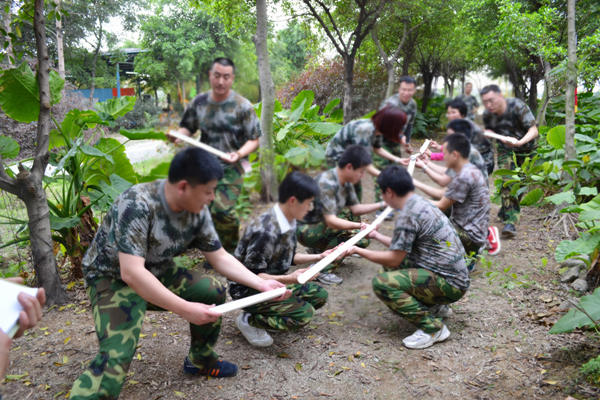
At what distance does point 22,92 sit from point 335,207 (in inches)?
103

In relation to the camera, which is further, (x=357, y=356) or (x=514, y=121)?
(x=514, y=121)

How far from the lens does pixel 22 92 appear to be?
3.26 m

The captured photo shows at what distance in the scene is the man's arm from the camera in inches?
74.4

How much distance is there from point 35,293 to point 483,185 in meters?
3.34

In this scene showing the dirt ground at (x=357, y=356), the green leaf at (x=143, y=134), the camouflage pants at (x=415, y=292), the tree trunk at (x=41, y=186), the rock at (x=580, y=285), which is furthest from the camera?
the green leaf at (x=143, y=134)

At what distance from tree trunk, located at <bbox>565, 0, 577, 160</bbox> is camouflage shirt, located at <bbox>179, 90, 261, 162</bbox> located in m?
2.97

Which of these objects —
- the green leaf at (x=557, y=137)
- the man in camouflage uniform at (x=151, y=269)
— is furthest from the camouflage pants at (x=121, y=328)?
the green leaf at (x=557, y=137)

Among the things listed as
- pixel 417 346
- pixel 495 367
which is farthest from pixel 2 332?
pixel 495 367

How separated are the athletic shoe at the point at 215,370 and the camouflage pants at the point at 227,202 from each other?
145 centimetres

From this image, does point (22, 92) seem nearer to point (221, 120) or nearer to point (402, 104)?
point (221, 120)

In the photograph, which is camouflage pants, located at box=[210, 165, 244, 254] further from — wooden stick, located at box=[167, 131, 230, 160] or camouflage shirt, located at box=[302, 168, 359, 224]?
camouflage shirt, located at box=[302, 168, 359, 224]

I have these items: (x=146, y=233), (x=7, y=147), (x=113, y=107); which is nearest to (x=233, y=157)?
(x=113, y=107)

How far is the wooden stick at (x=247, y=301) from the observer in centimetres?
198

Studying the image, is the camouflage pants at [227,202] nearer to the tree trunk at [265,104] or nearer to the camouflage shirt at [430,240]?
the camouflage shirt at [430,240]
